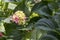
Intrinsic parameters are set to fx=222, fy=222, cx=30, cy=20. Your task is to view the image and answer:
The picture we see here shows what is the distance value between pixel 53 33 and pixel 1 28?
12.2 inches

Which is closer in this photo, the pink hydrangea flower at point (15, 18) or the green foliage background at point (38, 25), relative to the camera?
the green foliage background at point (38, 25)

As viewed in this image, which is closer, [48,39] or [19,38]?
[48,39]

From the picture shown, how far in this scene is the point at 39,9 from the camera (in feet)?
3.56

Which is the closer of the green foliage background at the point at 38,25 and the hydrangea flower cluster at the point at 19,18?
the green foliage background at the point at 38,25

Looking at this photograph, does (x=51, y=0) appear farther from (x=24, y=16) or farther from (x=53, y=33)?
(x=53, y=33)

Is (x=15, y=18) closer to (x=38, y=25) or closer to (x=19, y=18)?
(x=19, y=18)

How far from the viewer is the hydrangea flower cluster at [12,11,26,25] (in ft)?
3.55

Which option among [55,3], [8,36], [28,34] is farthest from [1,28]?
[55,3]

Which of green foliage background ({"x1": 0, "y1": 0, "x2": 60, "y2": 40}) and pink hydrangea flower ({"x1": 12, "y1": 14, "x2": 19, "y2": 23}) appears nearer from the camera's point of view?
green foliage background ({"x1": 0, "y1": 0, "x2": 60, "y2": 40})

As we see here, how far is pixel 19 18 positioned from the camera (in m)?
1.10

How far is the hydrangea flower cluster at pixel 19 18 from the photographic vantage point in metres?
1.08

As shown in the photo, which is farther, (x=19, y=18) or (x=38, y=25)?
(x=19, y=18)

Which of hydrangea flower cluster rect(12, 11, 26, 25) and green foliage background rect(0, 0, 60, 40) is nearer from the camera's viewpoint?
green foliage background rect(0, 0, 60, 40)

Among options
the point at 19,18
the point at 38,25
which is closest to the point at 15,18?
the point at 19,18
